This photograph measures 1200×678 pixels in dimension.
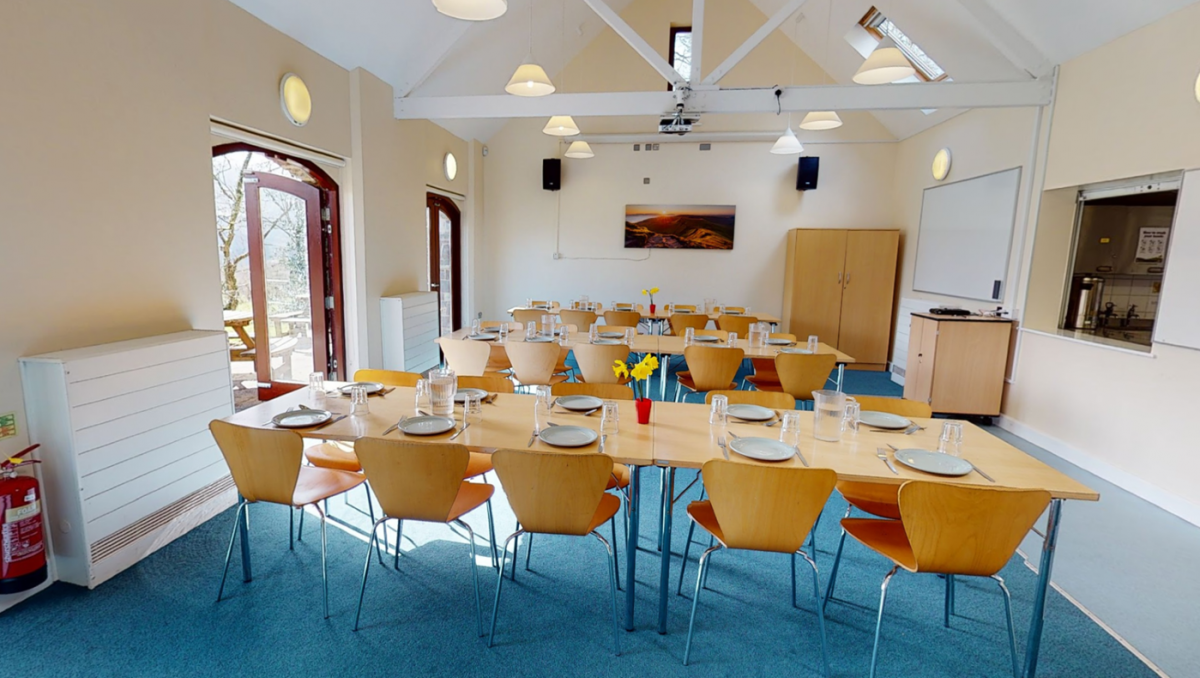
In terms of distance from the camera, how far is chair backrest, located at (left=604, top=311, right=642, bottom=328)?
6.18m

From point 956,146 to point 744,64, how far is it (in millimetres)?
3050

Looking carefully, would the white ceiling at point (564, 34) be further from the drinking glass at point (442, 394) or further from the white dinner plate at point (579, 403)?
the white dinner plate at point (579, 403)

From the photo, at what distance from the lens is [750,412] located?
8.66ft

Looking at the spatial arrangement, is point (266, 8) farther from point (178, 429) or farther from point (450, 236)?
point (450, 236)

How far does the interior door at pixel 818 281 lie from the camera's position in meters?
7.48

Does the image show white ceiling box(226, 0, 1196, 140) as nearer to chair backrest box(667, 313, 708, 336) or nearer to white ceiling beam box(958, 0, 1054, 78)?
white ceiling beam box(958, 0, 1054, 78)

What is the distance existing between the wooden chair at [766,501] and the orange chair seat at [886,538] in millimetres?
318

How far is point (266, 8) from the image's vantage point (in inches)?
145

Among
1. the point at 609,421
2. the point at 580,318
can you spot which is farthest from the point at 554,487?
the point at 580,318

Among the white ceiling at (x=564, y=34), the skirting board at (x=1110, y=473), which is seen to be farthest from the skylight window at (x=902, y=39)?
the skirting board at (x=1110, y=473)

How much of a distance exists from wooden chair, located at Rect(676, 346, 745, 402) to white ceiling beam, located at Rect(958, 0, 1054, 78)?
11.9ft

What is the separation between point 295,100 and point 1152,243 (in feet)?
22.2

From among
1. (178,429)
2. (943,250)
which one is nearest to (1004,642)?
(178,429)

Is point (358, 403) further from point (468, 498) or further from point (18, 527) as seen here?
point (18, 527)
